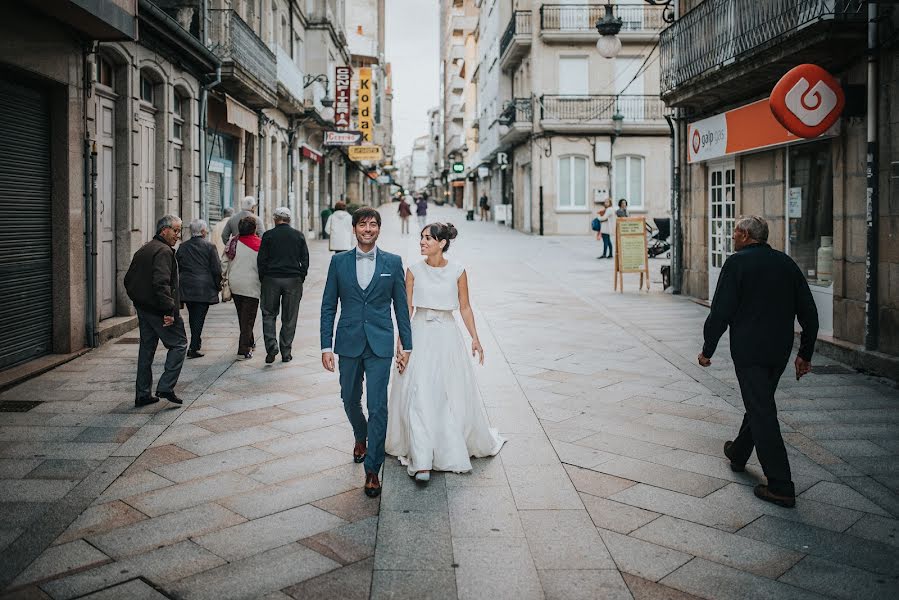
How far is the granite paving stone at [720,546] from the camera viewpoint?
4.38 m

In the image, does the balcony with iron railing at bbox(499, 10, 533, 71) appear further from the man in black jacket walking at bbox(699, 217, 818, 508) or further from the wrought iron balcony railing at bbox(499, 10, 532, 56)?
the man in black jacket walking at bbox(699, 217, 818, 508)

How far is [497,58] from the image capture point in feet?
151

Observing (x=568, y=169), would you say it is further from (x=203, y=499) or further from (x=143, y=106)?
(x=203, y=499)

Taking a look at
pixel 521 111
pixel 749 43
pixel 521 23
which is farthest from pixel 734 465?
pixel 521 23

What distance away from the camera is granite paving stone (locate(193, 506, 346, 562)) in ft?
14.8

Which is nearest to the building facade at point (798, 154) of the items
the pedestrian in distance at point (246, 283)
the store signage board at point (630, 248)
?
the store signage board at point (630, 248)

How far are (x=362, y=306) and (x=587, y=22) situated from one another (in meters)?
32.4

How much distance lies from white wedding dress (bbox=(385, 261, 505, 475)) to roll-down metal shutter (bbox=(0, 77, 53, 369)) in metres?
5.35

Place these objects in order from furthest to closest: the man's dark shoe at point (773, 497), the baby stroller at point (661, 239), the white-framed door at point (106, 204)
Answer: the baby stroller at point (661, 239), the white-framed door at point (106, 204), the man's dark shoe at point (773, 497)

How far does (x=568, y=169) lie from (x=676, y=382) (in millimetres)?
27692

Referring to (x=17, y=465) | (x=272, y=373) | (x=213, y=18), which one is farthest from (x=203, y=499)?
(x=213, y=18)

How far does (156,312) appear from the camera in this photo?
7.79 meters

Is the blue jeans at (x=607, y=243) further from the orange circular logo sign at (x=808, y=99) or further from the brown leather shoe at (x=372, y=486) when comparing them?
the brown leather shoe at (x=372, y=486)

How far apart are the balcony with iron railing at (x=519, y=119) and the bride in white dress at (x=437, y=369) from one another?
3149 cm
